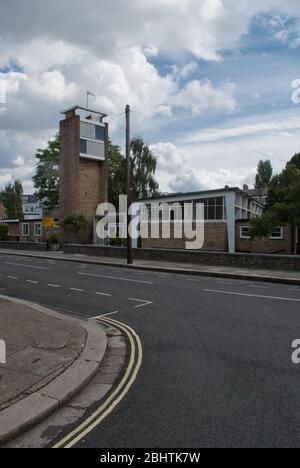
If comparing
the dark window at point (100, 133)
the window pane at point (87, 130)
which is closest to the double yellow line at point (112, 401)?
the window pane at point (87, 130)

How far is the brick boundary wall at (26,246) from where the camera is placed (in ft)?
121

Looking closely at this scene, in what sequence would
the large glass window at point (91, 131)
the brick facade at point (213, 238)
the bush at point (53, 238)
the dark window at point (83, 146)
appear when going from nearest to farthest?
the brick facade at point (213, 238), the bush at point (53, 238), the dark window at point (83, 146), the large glass window at point (91, 131)

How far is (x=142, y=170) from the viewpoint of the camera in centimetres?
5531

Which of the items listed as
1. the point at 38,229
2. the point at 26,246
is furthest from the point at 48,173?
the point at 26,246

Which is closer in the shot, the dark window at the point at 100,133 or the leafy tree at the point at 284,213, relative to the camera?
the leafy tree at the point at 284,213

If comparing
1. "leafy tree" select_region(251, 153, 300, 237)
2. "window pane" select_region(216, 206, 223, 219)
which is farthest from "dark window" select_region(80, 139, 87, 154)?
"leafy tree" select_region(251, 153, 300, 237)

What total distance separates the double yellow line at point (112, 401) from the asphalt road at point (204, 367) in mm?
103

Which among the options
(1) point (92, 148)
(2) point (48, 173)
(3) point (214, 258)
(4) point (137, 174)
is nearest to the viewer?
(3) point (214, 258)

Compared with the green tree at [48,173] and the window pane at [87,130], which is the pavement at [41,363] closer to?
the window pane at [87,130]

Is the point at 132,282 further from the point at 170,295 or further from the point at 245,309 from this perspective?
the point at 245,309

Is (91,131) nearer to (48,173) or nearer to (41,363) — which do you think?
(48,173)

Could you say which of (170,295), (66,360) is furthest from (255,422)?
(170,295)

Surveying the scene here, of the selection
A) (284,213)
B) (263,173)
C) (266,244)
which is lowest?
(266,244)

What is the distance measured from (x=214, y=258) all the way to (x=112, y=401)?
17.5 m
